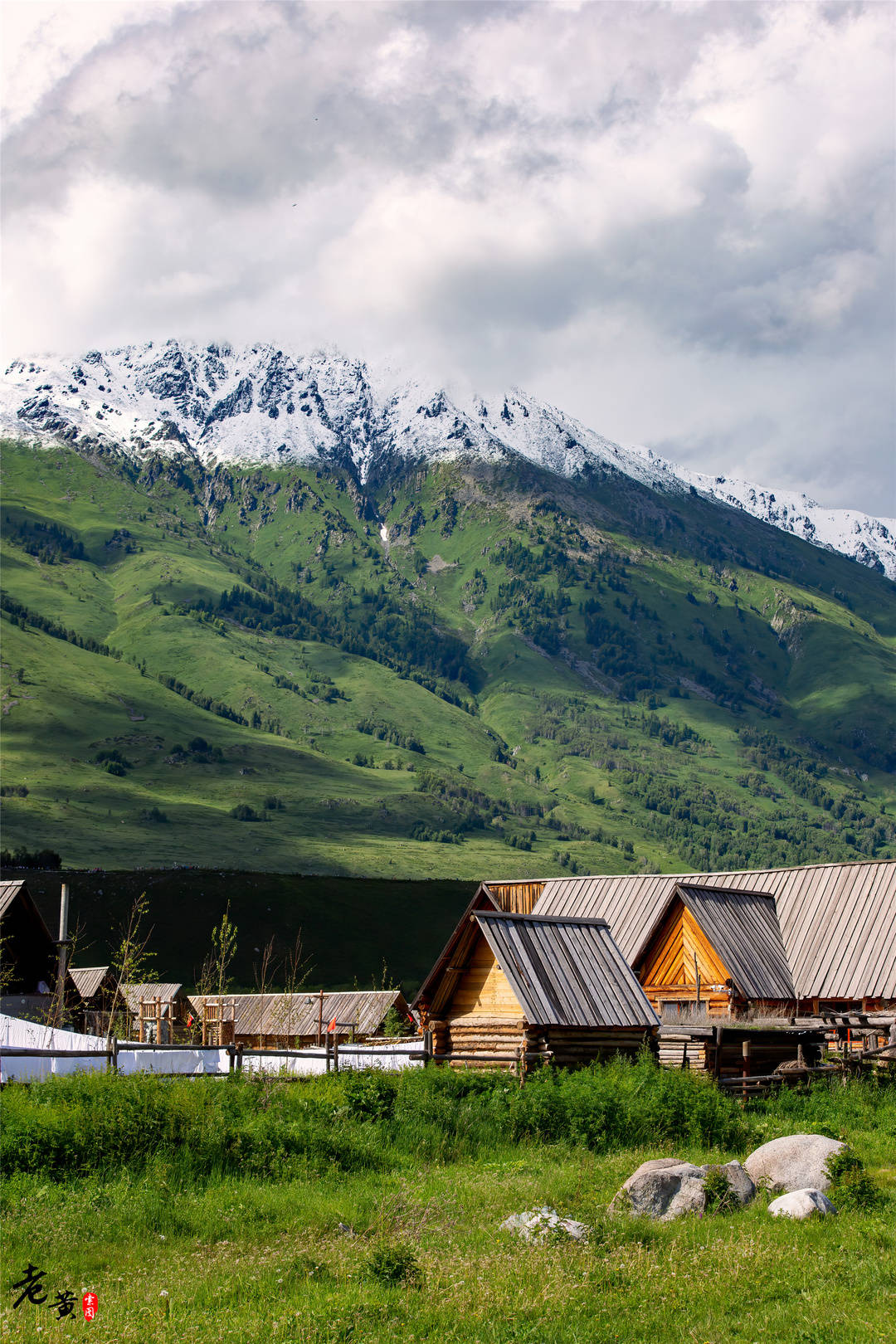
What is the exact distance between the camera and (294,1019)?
65.3m

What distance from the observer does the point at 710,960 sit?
4528 cm

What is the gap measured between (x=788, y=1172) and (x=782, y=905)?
30538mm

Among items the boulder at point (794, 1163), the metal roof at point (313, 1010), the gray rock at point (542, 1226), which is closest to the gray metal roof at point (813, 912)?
the metal roof at point (313, 1010)

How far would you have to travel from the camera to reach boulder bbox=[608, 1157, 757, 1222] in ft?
63.4

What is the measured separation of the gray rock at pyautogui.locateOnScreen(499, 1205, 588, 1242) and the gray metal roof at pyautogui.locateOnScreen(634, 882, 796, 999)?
88.4 feet

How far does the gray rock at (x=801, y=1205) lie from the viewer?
1948 centimetres

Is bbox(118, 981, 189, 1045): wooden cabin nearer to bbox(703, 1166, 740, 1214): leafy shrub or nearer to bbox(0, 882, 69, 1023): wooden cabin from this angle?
bbox(0, 882, 69, 1023): wooden cabin

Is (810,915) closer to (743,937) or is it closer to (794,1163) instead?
(743,937)

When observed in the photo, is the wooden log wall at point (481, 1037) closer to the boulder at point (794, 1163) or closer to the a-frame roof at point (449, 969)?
the a-frame roof at point (449, 969)

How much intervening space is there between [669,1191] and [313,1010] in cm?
4935

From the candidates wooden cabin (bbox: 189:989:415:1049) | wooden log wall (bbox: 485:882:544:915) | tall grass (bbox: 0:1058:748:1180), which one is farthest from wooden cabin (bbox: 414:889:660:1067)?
wooden cabin (bbox: 189:989:415:1049)

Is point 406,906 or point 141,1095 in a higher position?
point 141,1095

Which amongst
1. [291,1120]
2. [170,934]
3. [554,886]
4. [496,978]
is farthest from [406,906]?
[291,1120]

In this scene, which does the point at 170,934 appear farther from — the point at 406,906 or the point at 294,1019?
the point at 294,1019
